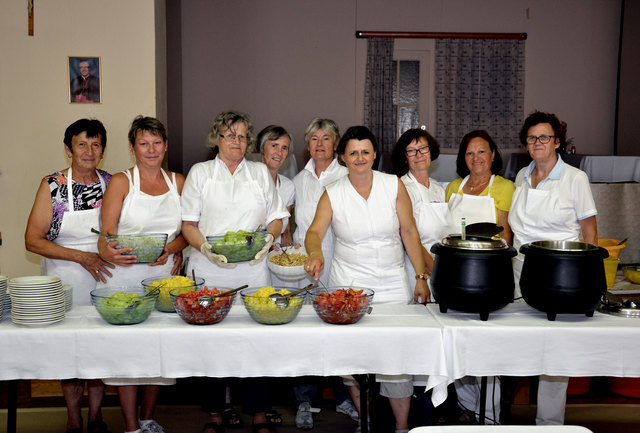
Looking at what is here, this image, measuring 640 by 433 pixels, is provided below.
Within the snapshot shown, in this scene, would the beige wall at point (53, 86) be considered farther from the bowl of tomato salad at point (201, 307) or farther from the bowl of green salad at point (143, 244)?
the bowl of tomato salad at point (201, 307)

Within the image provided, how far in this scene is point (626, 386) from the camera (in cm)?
381

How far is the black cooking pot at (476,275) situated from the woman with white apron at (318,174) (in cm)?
142

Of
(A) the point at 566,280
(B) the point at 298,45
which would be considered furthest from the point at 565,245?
(B) the point at 298,45

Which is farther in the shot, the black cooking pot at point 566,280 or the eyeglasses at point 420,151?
the eyeglasses at point 420,151

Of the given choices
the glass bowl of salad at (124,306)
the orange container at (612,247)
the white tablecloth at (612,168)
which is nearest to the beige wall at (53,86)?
the glass bowl of salad at (124,306)

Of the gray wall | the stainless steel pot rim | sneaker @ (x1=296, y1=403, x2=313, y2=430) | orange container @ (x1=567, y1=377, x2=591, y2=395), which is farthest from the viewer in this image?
the gray wall

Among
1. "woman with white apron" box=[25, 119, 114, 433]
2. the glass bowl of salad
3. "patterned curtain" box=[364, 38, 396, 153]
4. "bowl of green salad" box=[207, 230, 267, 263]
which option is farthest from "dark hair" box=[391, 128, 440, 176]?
"patterned curtain" box=[364, 38, 396, 153]

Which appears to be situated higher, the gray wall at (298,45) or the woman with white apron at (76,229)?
the gray wall at (298,45)

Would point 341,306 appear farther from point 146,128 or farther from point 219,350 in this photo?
point 146,128

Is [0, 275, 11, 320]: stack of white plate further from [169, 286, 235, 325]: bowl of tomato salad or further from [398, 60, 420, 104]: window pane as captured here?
[398, 60, 420, 104]: window pane

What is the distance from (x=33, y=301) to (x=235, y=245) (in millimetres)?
835

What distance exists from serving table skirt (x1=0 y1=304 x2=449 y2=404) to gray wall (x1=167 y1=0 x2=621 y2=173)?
4998 mm

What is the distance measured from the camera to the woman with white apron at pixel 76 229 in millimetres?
3025

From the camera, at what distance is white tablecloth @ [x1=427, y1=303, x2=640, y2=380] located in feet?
7.14
